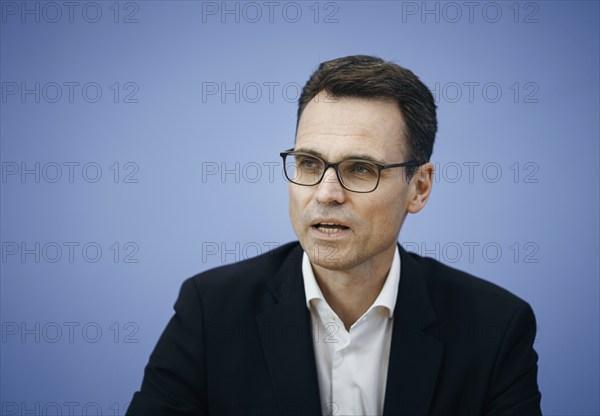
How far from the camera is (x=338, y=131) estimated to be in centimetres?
227

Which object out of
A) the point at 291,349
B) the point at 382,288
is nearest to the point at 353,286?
the point at 382,288

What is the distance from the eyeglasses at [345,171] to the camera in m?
2.25

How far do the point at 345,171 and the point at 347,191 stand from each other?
0.25 ft

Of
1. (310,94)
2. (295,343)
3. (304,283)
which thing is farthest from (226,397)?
(310,94)

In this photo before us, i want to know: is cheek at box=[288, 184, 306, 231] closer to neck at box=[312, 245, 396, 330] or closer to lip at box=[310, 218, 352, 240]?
lip at box=[310, 218, 352, 240]

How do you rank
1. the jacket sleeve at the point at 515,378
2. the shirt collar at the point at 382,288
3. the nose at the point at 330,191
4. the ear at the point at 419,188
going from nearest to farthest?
1. the nose at the point at 330,191
2. the jacket sleeve at the point at 515,378
3. the shirt collar at the point at 382,288
4. the ear at the point at 419,188

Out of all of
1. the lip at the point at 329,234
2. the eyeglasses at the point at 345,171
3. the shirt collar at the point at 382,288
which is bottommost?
the shirt collar at the point at 382,288

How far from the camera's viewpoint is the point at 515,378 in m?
2.36

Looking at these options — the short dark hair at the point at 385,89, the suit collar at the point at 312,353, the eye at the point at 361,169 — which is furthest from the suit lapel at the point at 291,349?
the short dark hair at the point at 385,89

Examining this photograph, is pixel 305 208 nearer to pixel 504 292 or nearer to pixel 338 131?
pixel 338 131

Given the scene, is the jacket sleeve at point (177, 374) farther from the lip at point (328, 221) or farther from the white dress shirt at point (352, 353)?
the lip at point (328, 221)

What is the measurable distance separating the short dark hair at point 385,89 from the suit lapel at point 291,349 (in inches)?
25.9

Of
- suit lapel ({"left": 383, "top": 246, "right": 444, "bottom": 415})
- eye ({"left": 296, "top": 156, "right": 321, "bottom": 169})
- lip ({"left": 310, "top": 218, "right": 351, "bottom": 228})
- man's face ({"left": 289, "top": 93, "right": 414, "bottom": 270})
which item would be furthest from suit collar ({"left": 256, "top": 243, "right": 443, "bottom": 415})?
eye ({"left": 296, "top": 156, "right": 321, "bottom": 169})

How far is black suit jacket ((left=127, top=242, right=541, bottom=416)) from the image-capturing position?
89.0 inches
